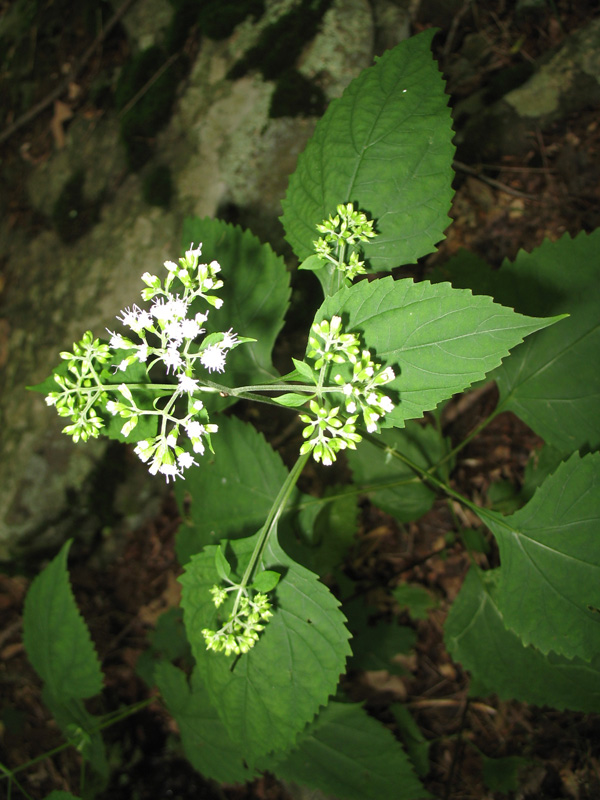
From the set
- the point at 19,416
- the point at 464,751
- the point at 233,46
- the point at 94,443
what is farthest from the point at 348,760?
the point at 233,46

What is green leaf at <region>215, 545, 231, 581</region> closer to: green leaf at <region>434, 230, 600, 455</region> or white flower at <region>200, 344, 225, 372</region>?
white flower at <region>200, 344, 225, 372</region>

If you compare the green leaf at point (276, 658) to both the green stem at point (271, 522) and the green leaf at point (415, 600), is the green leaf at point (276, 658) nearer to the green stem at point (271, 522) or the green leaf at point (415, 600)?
the green stem at point (271, 522)

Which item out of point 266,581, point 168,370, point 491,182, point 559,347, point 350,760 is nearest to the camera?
point 168,370

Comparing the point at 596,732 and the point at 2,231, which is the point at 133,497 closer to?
the point at 2,231

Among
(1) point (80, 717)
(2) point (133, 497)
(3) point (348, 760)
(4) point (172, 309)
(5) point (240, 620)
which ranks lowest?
(3) point (348, 760)

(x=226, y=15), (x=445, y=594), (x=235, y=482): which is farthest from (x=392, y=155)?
(x=445, y=594)

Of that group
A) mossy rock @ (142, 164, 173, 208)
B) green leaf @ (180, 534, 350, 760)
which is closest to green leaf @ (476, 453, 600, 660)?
green leaf @ (180, 534, 350, 760)

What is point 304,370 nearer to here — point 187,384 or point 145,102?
point 187,384

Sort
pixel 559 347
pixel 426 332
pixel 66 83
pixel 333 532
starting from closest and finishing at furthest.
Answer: pixel 426 332 → pixel 559 347 → pixel 333 532 → pixel 66 83
